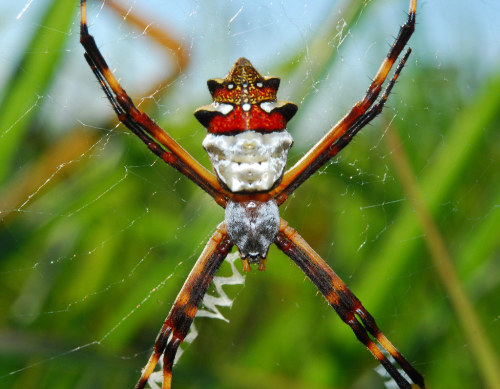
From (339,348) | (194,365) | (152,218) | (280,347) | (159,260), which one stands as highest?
(152,218)

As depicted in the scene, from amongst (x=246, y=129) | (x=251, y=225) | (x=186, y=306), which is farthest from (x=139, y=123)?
(x=186, y=306)

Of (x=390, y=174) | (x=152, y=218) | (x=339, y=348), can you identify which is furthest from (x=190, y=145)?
(x=339, y=348)

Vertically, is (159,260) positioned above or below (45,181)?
below

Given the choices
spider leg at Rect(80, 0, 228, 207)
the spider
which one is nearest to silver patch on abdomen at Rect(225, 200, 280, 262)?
the spider

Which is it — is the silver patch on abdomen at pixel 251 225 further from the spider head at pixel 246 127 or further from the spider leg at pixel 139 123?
the spider head at pixel 246 127

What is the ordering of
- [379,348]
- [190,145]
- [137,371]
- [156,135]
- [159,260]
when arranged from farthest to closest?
[190,145], [159,260], [137,371], [379,348], [156,135]

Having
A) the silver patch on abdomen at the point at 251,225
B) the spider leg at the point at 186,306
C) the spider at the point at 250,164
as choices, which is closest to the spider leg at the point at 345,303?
the spider at the point at 250,164

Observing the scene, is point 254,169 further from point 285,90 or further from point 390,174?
point 390,174

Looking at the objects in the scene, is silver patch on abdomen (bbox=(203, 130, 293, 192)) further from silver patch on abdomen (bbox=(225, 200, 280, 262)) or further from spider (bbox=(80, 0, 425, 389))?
silver patch on abdomen (bbox=(225, 200, 280, 262))
